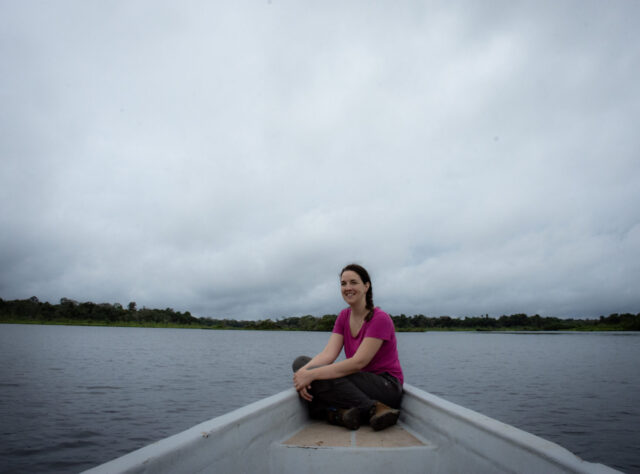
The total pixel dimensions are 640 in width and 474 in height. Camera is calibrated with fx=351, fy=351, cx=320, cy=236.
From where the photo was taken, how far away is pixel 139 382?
16.0m

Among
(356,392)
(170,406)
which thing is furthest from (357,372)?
(170,406)

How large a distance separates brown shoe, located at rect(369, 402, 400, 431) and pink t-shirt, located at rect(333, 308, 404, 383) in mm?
442

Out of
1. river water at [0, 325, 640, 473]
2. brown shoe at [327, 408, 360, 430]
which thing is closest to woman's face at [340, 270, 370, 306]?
brown shoe at [327, 408, 360, 430]

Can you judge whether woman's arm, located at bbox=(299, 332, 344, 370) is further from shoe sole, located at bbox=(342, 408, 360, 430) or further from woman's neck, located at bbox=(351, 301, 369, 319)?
shoe sole, located at bbox=(342, 408, 360, 430)

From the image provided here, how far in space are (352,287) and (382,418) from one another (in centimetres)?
132

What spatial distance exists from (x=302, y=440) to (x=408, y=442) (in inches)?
37.4

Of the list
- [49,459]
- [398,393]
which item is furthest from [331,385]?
[49,459]

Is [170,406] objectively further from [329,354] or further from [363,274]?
[363,274]

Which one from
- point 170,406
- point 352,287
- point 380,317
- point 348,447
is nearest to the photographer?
point 348,447

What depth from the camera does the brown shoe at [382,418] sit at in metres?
3.42

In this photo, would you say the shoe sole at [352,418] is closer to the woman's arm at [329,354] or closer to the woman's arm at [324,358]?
the woman's arm at [324,358]

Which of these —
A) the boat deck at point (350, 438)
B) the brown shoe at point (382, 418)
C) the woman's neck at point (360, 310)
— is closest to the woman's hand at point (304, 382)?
the boat deck at point (350, 438)

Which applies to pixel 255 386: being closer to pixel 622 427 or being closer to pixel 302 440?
pixel 622 427

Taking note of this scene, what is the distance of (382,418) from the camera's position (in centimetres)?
343
